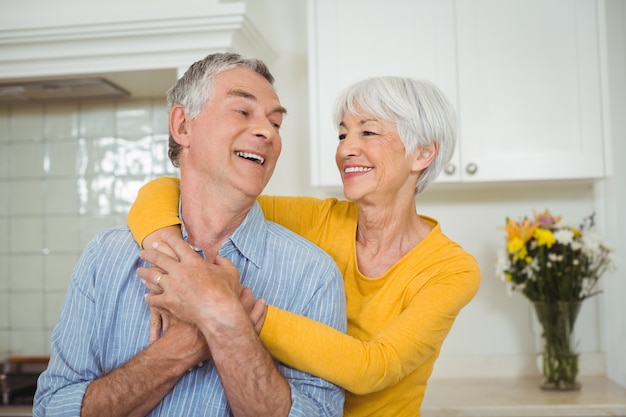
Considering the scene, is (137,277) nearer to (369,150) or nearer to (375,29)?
(369,150)

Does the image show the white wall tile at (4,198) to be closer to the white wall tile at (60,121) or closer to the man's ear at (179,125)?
the white wall tile at (60,121)

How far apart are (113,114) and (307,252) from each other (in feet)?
5.26

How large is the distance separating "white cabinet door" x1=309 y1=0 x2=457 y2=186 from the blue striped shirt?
36.0 inches

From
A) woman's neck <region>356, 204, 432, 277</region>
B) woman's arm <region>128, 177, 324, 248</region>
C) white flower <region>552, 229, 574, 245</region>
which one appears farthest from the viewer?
white flower <region>552, 229, 574, 245</region>

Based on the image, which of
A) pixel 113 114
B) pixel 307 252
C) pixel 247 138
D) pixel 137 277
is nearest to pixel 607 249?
pixel 307 252

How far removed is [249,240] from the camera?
1.37 metres

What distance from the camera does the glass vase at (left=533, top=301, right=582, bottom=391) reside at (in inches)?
89.5

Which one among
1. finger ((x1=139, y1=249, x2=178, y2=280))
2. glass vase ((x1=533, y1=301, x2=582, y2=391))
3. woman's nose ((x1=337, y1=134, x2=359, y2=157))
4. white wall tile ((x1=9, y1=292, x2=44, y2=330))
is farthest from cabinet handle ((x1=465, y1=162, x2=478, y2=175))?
white wall tile ((x1=9, y1=292, x2=44, y2=330))

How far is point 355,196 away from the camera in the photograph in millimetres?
1517

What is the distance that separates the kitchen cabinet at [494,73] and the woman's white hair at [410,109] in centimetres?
66

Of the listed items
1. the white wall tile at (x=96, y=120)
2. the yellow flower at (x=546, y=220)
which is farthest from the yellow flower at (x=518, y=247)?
the white wall tile at (x=96, y=120)

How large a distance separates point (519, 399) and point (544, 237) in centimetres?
57

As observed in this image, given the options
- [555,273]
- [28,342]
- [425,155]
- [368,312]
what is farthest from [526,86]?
[28,342]

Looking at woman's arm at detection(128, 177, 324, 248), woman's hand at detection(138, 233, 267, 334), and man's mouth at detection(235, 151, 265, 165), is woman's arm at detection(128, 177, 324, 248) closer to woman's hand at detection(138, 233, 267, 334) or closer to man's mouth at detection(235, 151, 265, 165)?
woman's hand at detection(138, 233, 267, 334)
